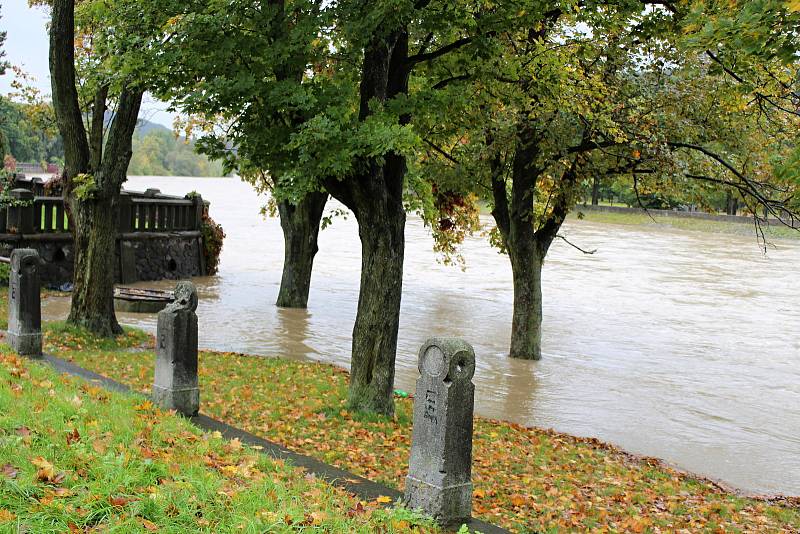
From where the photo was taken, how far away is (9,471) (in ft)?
16.9

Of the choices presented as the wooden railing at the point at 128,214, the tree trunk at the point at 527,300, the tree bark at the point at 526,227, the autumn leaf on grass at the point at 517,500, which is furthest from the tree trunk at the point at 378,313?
the wooden railing at the point at 128,214

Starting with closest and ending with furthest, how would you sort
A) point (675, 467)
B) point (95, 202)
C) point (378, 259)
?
point (378, 259)
point (675, 467)
point (95, 202)

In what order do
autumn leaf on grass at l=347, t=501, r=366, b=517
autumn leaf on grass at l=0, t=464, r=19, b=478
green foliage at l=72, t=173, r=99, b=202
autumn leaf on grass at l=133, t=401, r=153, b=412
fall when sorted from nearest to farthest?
autumn leaf on grass at l=0, t=464, r=19, b=478
autumn leaf on grass at l=347, t=501, r=366, b=517
autumn leaf on grass at l=133, t=401, r=153, b=412
green foliage at l=72, t=173, r=99, b=202

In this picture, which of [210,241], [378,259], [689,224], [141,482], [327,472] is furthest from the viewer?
[689,224]

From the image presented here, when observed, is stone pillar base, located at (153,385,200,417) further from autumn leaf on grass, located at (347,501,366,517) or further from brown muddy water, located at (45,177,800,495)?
brown muddy water, located at (45,177,800,495)

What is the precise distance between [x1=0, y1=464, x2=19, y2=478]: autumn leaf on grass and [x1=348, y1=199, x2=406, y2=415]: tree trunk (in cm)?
652

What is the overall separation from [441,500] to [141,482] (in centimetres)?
201

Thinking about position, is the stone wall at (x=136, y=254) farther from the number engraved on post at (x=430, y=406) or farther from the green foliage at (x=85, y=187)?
the number engraved on post at (x=430, y=406)

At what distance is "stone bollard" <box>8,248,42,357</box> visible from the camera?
10633 mm

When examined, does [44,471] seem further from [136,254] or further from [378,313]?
[136,254]

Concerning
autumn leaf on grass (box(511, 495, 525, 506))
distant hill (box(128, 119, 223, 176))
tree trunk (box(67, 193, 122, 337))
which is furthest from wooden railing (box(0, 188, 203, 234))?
distant hill (box(128, 119, 223, 176))

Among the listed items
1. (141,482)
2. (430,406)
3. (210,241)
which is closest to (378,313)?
(430,406)

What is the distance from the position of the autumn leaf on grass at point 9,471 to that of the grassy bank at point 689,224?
6319 cm

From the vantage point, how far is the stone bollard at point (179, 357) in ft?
27.9
